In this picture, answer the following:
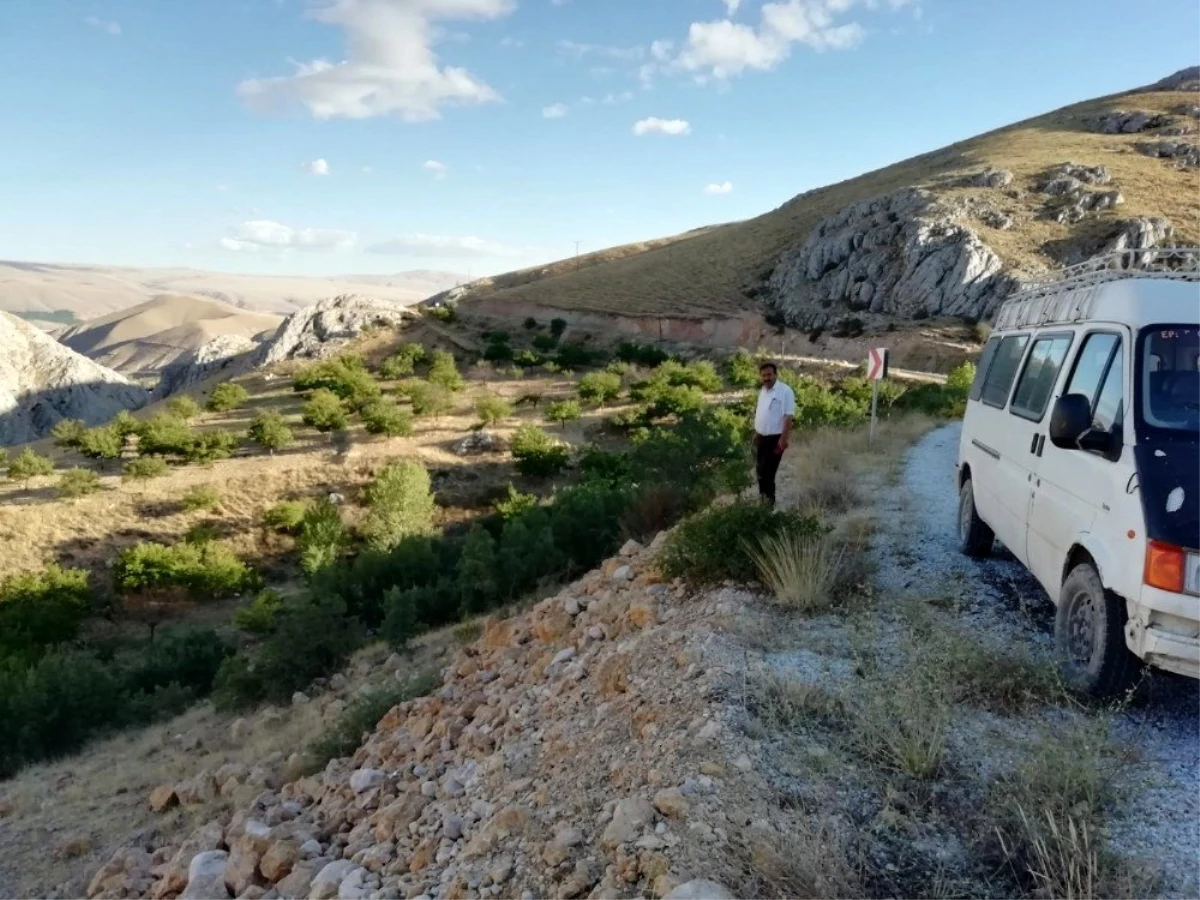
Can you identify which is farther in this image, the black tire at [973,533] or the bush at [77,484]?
the bush at [77,484]

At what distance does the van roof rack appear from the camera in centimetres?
528

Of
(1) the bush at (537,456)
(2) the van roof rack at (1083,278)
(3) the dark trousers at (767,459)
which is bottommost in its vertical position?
(1) the bush at (537,456)

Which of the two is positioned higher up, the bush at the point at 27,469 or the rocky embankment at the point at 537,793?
the rocky embankment at the point at 537,793

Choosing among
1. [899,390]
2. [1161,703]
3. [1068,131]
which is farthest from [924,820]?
[1068,131]

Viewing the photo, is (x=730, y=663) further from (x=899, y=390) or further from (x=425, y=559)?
(x=899, y=390)

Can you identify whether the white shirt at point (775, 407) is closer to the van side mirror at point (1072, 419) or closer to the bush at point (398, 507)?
the van side mirror at point (1072, 419)

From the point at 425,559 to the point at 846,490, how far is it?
10588 millimetres

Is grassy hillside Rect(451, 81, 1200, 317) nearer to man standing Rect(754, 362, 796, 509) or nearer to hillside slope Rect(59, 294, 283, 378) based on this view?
man standing Rect(754, 362, 796, 509)

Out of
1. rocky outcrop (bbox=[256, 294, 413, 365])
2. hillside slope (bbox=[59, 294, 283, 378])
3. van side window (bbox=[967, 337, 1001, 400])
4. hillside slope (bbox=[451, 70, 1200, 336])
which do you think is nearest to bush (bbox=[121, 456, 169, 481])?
rocky outcrop (bbox=[256, 294, 413, 365])

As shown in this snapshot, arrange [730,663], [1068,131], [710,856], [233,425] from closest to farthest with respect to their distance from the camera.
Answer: [710,856] → [730,663] → [233,425] → [1068,131]

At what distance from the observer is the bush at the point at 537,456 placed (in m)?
25.8

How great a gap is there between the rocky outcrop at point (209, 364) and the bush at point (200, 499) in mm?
28532

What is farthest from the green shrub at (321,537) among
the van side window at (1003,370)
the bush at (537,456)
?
the van side window at (1003,370)

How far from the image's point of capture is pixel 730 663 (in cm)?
472
